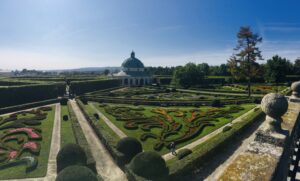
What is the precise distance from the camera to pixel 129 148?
1445cm

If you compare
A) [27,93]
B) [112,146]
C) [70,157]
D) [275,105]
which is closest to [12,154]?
[70,157]

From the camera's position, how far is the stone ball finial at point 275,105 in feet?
19.5

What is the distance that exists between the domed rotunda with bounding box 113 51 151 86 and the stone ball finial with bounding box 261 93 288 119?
82.3m

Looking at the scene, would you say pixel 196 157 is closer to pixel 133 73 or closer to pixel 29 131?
pixel 29 131

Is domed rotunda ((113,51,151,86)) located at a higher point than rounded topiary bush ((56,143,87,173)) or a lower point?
higher

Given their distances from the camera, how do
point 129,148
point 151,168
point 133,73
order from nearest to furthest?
point 151,168
point 129,148
point 133,73

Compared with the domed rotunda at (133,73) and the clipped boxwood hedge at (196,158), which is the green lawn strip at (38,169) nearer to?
the clipped boxwood hedge at (196,158)

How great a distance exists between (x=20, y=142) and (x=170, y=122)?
1500cm

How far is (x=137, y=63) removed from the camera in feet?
317

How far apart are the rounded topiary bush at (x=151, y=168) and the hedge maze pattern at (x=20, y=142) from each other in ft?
25.1

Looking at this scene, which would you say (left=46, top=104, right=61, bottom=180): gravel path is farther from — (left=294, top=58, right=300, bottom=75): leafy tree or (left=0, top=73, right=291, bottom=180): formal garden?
(left=294, top=58, right=300, bottom=75): leafy tree

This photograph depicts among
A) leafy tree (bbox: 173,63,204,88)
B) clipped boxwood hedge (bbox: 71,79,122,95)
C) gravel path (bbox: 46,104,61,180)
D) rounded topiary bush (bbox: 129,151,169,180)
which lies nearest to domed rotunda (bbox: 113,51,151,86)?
clipped boxwood hedge (bbox: 71,79,122,95)

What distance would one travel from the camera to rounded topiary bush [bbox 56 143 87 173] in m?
12.6

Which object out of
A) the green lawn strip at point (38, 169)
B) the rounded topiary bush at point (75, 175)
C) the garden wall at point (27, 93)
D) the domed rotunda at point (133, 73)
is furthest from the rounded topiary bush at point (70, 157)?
the domed rotunda at point (133, 73)
